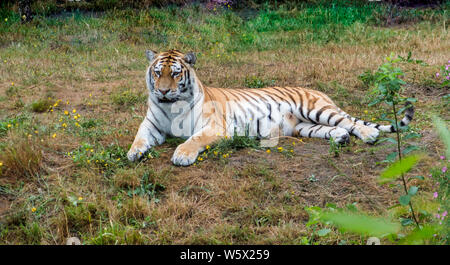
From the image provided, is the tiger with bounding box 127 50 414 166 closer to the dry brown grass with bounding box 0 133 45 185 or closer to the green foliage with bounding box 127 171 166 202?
the green foliage with bounding box 127 171 166 202

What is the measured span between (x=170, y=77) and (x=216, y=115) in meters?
0.64

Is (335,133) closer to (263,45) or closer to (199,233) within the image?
(199,233)

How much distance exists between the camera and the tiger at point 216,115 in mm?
4156

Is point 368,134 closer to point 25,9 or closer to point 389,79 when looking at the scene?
point 389,79

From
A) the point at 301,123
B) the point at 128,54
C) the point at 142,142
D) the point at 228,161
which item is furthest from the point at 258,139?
the point at 128,54

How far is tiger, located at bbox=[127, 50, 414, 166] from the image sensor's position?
4156mm

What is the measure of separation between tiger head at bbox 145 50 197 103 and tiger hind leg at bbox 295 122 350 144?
52.6 inches

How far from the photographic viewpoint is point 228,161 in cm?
395

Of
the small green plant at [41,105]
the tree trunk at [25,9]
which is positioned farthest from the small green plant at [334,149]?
the tree trunk at [25,9]

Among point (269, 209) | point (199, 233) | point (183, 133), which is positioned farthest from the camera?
point (183, 133)

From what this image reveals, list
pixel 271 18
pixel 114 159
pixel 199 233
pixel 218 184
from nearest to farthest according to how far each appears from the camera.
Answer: pixel 199 233 < pixel 218 184 < pixel 114 159 < pixel 271 18

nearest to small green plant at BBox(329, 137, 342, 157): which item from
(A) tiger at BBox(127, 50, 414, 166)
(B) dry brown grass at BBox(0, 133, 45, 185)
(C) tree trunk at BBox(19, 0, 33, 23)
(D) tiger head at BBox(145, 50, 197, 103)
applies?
(A) tiger at BBox(127, 50, 414, 166)

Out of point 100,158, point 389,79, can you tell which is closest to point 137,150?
point 100,158

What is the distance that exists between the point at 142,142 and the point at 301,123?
6.16 ft
